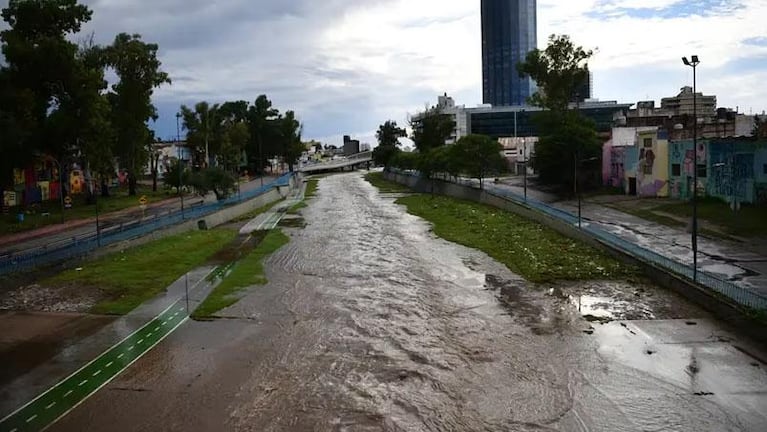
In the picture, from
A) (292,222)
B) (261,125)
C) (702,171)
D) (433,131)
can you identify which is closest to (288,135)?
(261,125)

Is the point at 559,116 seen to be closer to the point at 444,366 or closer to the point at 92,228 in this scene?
the point at 92,228

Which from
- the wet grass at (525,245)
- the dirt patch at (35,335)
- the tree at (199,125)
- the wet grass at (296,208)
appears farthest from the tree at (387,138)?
the dirt patch at (35,335)

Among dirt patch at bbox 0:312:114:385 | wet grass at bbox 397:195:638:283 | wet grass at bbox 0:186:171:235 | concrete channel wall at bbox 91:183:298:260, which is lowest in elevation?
dirt patch at bbox 0:312:114:385

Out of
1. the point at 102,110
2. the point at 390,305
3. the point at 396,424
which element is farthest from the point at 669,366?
the point at 102,110

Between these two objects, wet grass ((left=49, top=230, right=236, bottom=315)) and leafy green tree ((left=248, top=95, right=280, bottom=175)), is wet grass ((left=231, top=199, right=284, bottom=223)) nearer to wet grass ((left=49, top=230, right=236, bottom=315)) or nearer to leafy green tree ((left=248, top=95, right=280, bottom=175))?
wet grass ((left=49, top=230, right=236, bottom=315))

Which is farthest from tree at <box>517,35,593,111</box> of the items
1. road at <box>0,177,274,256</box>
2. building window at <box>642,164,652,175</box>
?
road at <box>0,177,274,256</box>

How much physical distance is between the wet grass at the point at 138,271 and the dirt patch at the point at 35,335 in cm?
133

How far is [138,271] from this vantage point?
3350 centimetres

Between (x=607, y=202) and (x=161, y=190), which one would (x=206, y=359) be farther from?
(x=161, y=190)

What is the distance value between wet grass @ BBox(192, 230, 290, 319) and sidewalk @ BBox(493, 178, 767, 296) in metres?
20.3

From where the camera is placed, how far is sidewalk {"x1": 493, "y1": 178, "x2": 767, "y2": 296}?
28531mm

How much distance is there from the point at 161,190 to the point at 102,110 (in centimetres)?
2946

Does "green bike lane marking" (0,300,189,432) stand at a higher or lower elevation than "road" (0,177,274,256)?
lower

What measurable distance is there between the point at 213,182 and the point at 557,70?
41.9 meters
